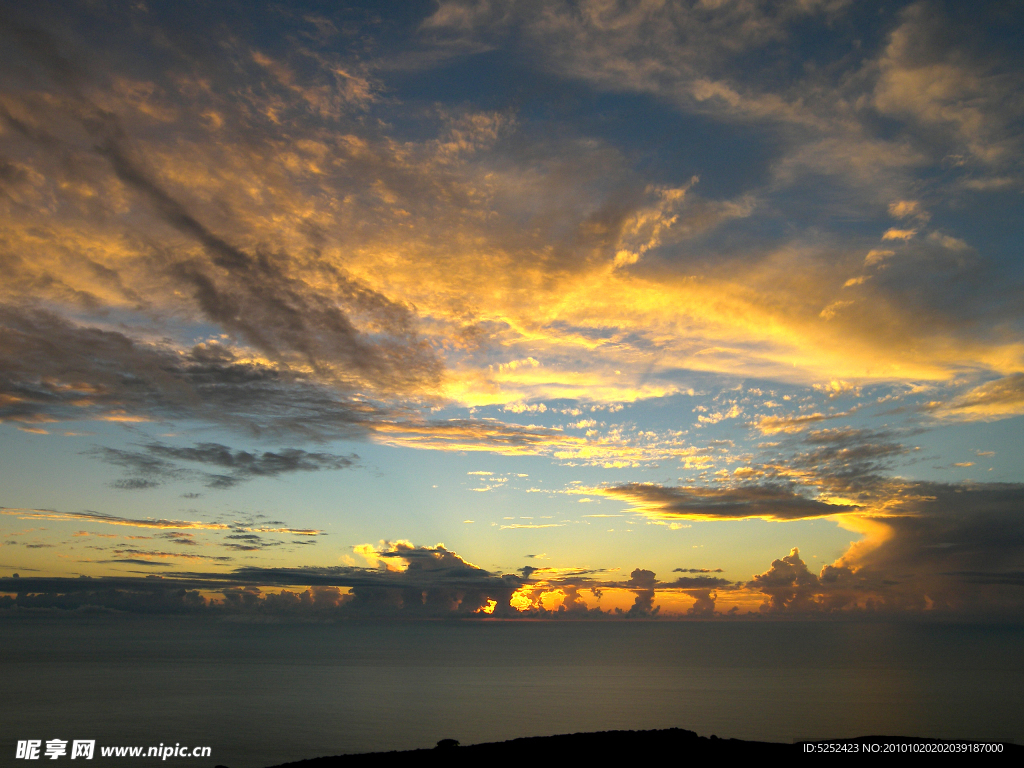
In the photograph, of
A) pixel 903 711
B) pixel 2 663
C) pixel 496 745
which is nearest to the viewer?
pixel 496 745

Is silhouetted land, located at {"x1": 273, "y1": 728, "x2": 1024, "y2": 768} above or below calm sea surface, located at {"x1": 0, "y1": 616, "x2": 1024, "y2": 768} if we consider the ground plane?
above

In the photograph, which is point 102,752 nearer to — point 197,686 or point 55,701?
point 55,701

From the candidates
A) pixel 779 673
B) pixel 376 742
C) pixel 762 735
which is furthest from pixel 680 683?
pixel 376 742

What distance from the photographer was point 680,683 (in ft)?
366

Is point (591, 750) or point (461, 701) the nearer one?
point (591, 750)

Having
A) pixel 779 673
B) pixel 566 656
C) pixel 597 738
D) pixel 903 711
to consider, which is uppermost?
pixel 597 738

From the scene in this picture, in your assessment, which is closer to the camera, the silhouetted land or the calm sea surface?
the silhouetted land

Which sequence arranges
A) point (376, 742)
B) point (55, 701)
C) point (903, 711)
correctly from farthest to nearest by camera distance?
point (55, 701), point (903, 711), point (376, 742)

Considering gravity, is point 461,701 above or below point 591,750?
below

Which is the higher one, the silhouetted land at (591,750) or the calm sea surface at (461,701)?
the silhouetted land at (591,750)

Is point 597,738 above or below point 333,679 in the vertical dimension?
above

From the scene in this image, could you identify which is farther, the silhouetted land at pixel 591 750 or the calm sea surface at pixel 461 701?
the calm sea surface at pixel 461 701

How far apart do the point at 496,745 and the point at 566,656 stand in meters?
180

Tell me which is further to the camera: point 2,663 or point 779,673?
point 2,663
